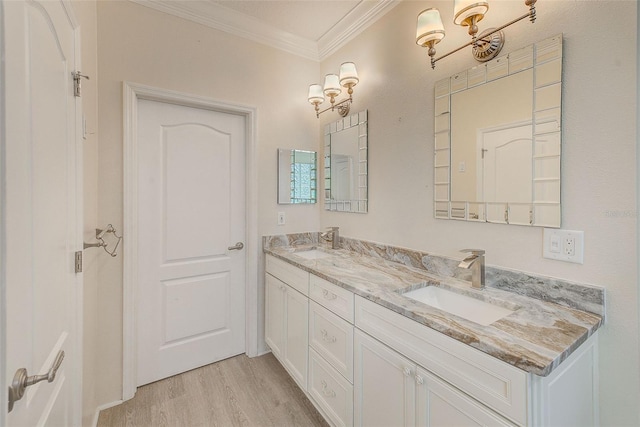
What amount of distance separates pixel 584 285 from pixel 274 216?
1940 mm

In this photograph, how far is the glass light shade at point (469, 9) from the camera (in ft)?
3.98

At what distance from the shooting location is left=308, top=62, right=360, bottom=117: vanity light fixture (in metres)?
2.03

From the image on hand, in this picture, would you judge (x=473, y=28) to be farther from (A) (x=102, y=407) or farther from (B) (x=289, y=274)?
(A) (x=102, y=407)

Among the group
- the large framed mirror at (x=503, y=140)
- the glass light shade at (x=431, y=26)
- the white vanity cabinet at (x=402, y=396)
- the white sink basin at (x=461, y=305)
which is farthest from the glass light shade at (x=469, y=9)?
the white vanity cabinet at (x=402, y=396)

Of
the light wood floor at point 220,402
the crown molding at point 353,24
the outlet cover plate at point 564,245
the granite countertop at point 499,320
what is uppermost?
the crown molding at point 353,24

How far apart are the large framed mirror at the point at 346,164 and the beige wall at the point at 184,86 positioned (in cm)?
23

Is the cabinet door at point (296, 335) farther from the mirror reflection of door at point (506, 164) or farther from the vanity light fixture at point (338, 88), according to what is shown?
the vanity light fixture at point (338, 88)

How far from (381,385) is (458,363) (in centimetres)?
42

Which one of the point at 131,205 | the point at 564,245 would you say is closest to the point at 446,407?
the point at 564,245

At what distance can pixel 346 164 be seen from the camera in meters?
2.32

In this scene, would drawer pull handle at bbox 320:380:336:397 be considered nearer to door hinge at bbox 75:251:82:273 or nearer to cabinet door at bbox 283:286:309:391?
cabinet door at bbox 283:286:309:391

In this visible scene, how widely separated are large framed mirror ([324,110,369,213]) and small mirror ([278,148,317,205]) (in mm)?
129

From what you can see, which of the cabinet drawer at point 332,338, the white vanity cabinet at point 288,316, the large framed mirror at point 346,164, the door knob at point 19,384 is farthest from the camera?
the large framed mirror at point 346,164

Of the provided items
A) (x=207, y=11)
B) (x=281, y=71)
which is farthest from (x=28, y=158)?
(x=281, y=71)
